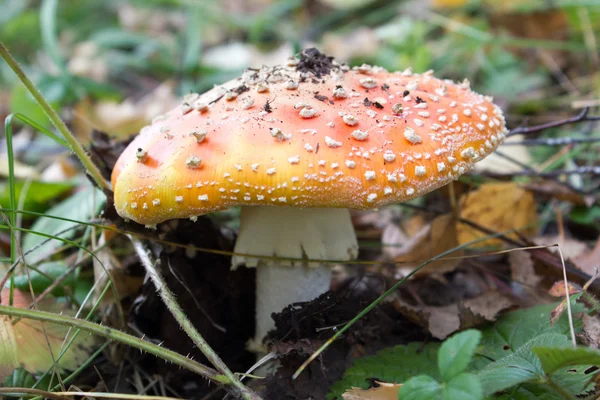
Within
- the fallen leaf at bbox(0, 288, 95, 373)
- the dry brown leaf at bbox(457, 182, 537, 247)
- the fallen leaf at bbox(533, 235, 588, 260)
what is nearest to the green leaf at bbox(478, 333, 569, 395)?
the fallen leaf at bbox(533, 235, 588, 260)

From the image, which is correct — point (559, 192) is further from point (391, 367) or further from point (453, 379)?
point (453, 379)

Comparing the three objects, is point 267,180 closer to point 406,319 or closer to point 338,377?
point 338,377

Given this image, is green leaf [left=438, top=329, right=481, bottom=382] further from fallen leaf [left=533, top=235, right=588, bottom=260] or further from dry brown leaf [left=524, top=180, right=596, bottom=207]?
dry brown leaf [left=524, top=180, right=596, bottom=207]

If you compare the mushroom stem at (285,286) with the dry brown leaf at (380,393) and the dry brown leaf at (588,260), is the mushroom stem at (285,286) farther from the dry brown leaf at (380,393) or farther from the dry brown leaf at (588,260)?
the dry brown leaf at (588,260)

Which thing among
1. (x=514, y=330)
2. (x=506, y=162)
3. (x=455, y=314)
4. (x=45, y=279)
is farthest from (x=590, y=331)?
(x=45, y=279)

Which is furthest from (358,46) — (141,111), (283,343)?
(283,343)

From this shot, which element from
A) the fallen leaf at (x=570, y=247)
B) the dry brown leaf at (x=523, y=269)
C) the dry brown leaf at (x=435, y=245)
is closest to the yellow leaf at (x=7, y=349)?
the dry brown leaf at (x=435, y=245)
